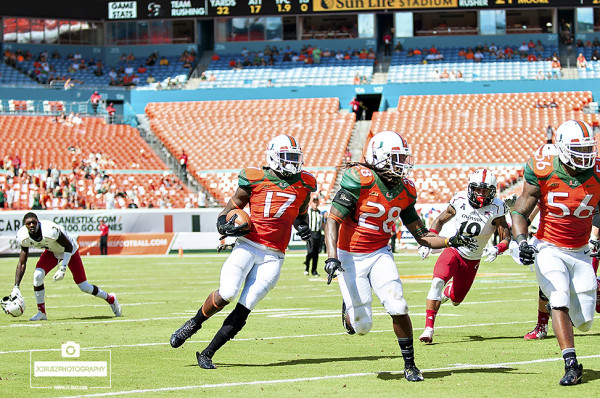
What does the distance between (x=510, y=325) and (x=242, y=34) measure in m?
41.4

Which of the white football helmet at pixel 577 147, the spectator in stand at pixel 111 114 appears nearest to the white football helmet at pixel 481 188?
the white football helmet at pixel 577 147

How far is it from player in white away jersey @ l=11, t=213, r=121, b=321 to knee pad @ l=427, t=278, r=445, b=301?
4576 millimetres

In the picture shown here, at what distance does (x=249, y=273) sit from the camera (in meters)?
8.10

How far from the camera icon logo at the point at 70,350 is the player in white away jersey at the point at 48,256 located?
312cm

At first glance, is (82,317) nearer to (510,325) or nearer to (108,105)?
(510,325)

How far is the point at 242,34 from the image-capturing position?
50594 mm

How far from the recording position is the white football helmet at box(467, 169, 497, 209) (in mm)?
10195

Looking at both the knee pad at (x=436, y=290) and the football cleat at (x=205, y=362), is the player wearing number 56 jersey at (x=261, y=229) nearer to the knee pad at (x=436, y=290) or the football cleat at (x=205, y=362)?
the football cleat at (x=205, y=362)

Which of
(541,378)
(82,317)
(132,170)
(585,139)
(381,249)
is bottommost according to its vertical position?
(132,170)

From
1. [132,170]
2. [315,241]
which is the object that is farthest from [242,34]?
[315,241]

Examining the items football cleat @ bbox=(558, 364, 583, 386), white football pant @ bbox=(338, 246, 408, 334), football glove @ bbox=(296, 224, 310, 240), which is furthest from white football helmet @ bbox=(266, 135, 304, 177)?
football cleat @ bbox=(558, 364, 583, 386)

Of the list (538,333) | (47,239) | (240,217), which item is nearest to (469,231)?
(538,333)

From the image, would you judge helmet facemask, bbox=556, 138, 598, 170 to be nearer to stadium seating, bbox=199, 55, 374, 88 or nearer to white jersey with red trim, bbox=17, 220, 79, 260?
white jersey with red trim, bbox=17, 220, 79, 260

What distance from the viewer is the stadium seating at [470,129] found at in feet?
117
